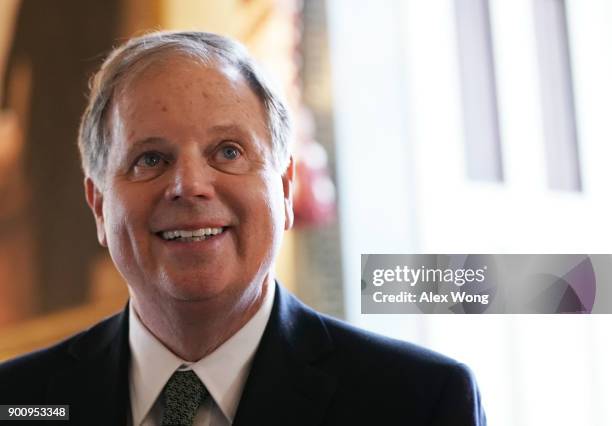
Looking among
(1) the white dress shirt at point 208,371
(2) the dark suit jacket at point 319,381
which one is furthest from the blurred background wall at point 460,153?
(1) the white dress shirt at point 208,371

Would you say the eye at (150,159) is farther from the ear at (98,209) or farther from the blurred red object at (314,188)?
the blurred red object at (314,188)

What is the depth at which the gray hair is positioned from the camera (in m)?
1.59

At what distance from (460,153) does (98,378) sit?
1.03m

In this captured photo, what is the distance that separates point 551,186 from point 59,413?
1.29 metres

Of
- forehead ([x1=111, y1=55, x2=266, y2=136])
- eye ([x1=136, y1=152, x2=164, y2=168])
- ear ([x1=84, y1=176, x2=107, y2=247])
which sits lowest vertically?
ear ([x1=84, y1=176, x2=107, y2=247])

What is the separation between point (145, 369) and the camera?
5.31 feet

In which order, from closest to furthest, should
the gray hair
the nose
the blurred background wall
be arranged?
the nose
the gray hair
the blurred background wall

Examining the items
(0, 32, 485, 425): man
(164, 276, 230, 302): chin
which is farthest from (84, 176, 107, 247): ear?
(164, 276, 230, 302): chin

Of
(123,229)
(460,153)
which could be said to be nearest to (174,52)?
(123,229)

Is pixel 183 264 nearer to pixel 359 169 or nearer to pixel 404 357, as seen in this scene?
pixel 404 357

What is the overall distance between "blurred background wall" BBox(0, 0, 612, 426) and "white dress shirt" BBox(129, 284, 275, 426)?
477 mm

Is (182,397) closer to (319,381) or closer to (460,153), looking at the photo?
(319,381)

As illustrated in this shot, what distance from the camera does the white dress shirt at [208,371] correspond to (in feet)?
5.15

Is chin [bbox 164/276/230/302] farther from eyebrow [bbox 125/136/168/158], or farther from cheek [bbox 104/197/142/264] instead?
eyebrow [bbox 125/136/168/158]
